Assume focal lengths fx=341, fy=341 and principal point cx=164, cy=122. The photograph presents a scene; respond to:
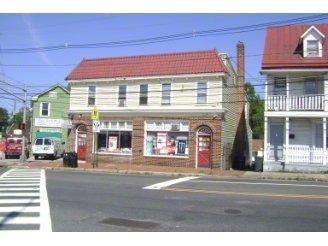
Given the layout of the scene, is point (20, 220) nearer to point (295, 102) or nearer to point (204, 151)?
point (204, 151)

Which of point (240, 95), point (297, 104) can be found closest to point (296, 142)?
point (297, 104)

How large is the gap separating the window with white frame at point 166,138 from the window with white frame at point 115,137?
59.8 inches

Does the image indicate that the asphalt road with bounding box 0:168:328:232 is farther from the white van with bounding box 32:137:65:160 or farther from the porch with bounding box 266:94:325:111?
the white van with bounding box 32:137:65:160

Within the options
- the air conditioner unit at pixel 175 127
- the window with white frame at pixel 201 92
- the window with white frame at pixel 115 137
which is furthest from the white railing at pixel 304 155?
the window with white frame at pixel 115 137

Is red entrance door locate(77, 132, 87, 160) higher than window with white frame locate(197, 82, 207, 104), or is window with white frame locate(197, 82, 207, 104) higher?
window with white frame locate(197, 82, 207, 104)

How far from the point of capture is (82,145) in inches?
1085

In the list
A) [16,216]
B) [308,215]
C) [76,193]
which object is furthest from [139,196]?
[308,215]

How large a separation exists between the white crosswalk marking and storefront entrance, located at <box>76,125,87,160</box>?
13548 millimetres

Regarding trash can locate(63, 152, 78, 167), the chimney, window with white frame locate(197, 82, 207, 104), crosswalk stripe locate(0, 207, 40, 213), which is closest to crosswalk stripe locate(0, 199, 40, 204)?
crosswalk stripe locate(0, 207, 40, 213)

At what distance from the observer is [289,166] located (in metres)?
21.1

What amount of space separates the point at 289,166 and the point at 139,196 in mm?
13272

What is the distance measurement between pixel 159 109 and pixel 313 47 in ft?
36.2

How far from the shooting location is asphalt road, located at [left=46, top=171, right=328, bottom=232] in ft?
23.6

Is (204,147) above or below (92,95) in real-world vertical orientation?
below
